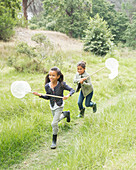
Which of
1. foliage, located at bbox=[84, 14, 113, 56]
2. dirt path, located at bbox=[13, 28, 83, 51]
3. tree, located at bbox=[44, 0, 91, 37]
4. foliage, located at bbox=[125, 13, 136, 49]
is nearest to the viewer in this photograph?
foliage, located at bbox=[84, 14, 113, 56]

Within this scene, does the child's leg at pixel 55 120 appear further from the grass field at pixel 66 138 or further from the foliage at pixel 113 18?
the foliage at pixel 113 18

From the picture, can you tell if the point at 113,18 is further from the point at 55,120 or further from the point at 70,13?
the point at 55,120

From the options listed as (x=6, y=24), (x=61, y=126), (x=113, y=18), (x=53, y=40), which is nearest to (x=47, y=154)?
(x=61, y=126)

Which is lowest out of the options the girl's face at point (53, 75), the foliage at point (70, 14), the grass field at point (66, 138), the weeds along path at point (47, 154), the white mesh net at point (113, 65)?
the weeds along path at point (47, 154)

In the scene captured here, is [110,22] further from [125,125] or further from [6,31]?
[125,125]

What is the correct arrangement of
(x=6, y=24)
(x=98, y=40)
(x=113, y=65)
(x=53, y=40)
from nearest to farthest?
(x=113, y=65) < (x=98, y=40) < (x=6, y=24) < (x=53, y=40)

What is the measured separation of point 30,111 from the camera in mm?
4902

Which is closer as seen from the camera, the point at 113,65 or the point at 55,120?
the point at 55,120

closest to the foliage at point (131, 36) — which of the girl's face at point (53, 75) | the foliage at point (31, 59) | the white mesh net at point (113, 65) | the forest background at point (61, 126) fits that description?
the forest background at point (61, 126)

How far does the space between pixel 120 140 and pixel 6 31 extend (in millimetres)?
15880

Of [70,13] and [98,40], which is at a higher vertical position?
[70,13]

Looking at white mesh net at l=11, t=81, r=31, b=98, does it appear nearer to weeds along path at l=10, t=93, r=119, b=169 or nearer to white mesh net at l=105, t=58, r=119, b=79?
weeds along path at l=10, t=93, r=119, b=169

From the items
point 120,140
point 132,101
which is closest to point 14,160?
point 120,140

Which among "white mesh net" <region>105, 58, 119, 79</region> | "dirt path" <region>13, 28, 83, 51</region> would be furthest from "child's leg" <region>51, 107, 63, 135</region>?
"dirt path" <region>13, 28, 83, 51</region>
